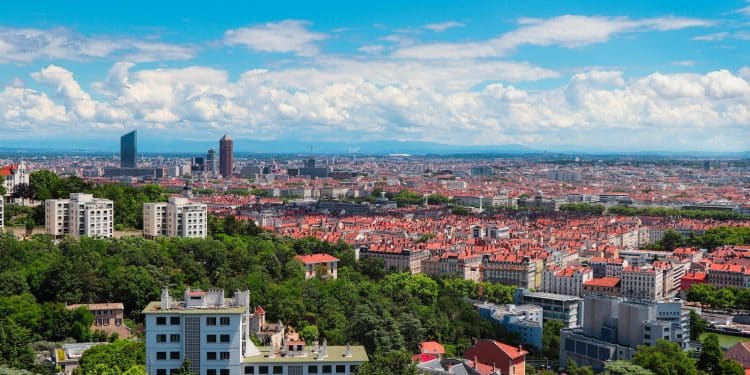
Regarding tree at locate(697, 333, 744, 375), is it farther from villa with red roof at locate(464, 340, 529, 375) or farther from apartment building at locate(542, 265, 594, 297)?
apartment building at locate(542, 265, 594, 297)

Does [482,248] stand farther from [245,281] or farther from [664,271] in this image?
[245,281]

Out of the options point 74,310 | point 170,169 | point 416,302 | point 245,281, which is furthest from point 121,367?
point 170,169

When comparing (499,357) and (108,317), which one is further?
(499,357)

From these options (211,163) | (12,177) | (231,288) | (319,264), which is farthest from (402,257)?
(211,163)

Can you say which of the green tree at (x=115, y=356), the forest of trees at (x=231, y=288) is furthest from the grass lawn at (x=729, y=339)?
the green tree at (x=115, y=356)

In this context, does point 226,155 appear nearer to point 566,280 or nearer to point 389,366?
point 566,280

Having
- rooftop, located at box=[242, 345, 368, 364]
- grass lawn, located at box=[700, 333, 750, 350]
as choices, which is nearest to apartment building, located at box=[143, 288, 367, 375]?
rooftop, located at box=[242, 345, 368, 364]

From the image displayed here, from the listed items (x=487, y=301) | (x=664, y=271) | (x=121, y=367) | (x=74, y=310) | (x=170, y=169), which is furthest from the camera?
(x=170, y=169)

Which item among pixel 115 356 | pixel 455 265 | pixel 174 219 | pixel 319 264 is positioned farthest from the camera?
pixel 455 265
